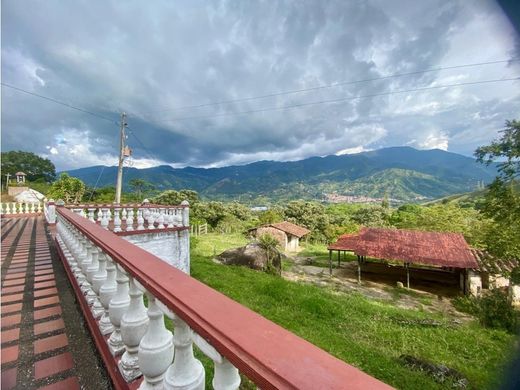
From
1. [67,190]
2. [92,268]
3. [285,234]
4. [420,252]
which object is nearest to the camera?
[92,268]

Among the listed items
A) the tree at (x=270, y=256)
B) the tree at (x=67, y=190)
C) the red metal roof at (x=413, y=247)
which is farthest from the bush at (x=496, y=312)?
the tree at (x=67, y=190)

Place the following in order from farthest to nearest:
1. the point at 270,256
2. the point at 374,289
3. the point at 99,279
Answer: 1. the point at 270,256
2. the point at 374,289
3. the point at 99,279

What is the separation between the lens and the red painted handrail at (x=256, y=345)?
1.83 feet

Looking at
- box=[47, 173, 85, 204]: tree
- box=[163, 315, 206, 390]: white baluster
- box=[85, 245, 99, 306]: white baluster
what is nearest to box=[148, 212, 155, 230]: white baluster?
box=[85, 245, 99, 306]: white baluster

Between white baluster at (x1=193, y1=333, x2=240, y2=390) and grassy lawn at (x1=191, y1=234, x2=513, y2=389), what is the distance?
3297 millimetres

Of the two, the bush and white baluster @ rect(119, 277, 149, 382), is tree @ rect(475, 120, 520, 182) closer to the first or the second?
the bush

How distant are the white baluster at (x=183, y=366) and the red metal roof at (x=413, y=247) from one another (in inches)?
705

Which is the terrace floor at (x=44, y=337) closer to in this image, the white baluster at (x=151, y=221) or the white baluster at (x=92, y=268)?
the white baluster at (x=92, y=268)

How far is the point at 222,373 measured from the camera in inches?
32.5

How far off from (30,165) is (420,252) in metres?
67.3

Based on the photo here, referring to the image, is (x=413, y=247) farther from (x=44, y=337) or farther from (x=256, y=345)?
(x=256, y=345)

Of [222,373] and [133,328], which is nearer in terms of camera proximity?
[222,373]

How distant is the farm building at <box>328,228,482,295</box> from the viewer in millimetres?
15383

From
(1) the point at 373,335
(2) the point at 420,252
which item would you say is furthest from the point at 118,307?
(2) the point at 420,252
